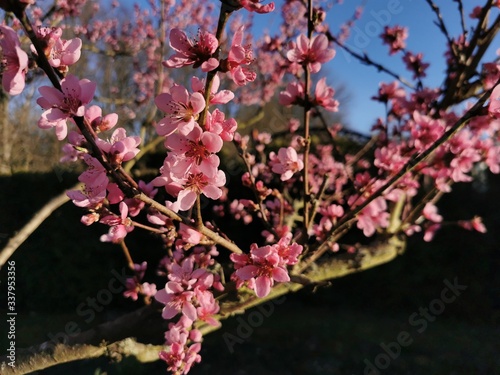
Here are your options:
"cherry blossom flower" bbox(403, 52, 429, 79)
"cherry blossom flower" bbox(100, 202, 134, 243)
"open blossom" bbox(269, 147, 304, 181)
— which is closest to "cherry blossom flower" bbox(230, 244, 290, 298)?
"cherry blossom flower" bbox(100, 202, 134, 243)

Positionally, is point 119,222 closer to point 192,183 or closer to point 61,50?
point 192,183

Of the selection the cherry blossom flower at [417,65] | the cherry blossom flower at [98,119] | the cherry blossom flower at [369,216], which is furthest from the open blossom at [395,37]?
the cherry blossom flower at [98,119]

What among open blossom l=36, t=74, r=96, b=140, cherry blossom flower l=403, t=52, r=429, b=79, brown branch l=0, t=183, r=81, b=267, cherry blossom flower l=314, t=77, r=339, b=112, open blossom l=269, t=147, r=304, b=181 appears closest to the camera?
open blossom l=36, t=74, r=96, b=140

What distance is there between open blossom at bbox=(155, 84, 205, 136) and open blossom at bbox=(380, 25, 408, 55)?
299cm

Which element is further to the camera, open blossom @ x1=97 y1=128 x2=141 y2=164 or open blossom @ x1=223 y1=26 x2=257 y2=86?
open blossom @ x1=97 y1=128 x2=141 y2=164

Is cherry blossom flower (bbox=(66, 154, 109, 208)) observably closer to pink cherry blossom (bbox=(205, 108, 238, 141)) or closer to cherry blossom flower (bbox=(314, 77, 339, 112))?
pink cherry blossom (bbox=(205, 108, 238, 141))

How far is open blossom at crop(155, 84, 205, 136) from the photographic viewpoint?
91cm

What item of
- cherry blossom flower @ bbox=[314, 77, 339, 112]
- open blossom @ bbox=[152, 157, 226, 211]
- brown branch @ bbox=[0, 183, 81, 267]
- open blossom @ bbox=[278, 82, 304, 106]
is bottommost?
brown branch @ bbox=[0, 183, 81, 267]

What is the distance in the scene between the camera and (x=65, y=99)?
0.92m

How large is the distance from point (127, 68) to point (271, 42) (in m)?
20.4

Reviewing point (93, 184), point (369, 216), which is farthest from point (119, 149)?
point (369, 216)

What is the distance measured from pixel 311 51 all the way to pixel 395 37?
2193mm

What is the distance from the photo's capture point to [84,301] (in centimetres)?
773

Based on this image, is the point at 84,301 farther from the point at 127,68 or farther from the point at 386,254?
the point at 127,68
